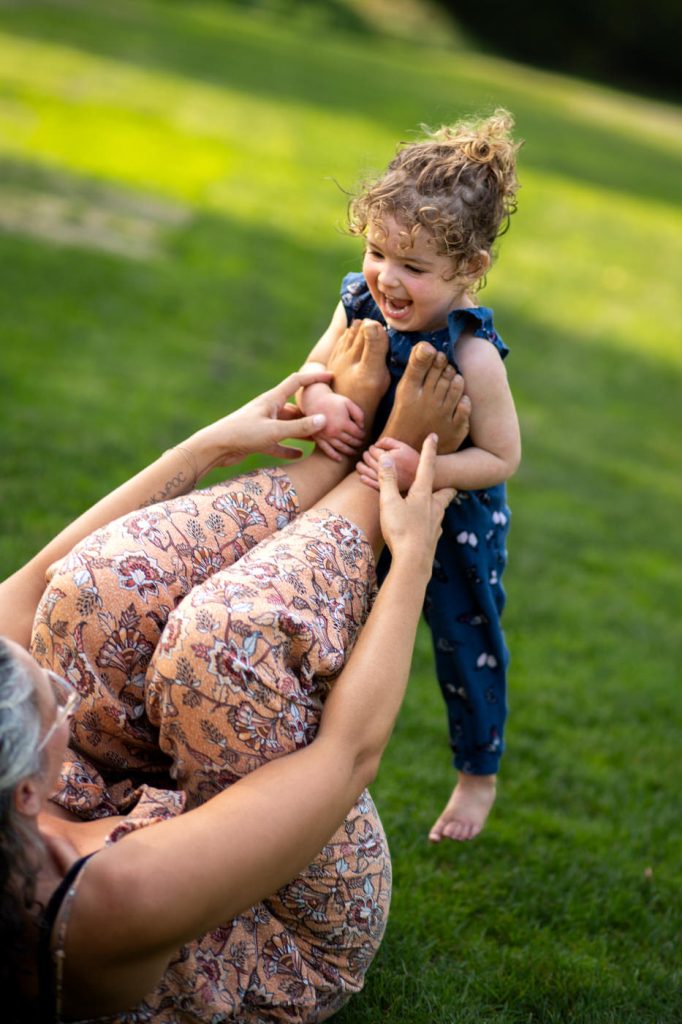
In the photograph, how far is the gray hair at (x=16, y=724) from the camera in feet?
6.21

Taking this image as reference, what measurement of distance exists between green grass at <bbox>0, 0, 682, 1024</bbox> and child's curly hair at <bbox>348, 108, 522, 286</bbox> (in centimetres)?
30

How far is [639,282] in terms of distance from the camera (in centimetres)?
1303

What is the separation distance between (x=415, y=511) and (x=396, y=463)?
224 millimetres

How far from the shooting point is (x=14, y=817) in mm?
1920

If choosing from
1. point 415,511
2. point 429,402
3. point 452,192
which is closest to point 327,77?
point 452,192

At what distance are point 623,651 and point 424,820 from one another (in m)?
1.96

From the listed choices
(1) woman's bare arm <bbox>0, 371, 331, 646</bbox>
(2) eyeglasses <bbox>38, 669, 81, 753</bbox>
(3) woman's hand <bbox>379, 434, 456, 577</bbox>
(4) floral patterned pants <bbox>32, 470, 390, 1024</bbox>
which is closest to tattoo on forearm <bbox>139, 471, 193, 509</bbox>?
(1) woman's bare arm <bbox>0, 371, 331, 646</bbox>

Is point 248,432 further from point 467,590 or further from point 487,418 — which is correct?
point 467,590

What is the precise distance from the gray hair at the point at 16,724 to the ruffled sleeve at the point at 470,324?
144 cm

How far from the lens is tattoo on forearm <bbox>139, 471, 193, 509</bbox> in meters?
2.81

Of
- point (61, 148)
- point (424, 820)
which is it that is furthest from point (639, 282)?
point (424, 820)

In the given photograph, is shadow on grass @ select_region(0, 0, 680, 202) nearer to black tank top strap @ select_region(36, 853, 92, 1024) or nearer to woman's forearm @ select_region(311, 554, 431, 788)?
woman's forearm @ select_region(311, 554, 431, 788)

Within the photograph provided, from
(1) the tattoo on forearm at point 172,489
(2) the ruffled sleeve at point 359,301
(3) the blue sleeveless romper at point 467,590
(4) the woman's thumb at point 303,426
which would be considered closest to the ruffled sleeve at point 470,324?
(3) the blue sleeveless romper at point 467,590

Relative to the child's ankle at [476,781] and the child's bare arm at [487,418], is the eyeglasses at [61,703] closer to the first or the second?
the child's bare arm at [487,418]
